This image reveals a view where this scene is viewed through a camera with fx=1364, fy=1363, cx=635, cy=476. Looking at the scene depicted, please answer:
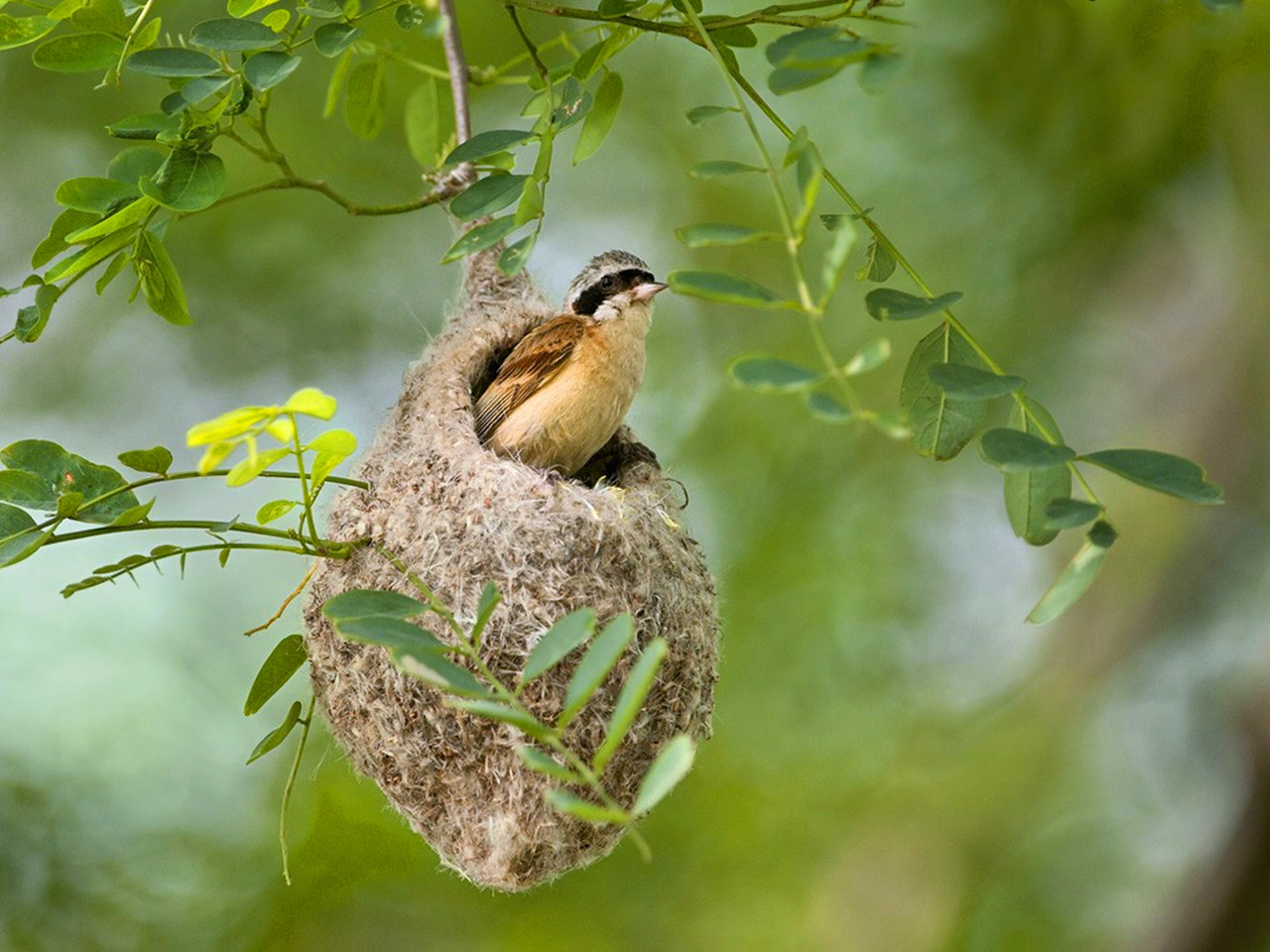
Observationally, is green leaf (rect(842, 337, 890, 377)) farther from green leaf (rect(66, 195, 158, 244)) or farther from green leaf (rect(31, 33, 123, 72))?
green leaf (rect(31, 33, 123, 72))

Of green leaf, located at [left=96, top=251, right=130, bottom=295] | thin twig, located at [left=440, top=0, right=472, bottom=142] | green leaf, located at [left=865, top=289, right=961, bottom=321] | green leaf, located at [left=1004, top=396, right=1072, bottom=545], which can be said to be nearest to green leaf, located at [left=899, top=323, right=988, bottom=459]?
green leaf, located at [left=1004, top=396, right=1072, bottom=545]

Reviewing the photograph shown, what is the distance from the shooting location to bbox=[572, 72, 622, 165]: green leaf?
2.43 meters

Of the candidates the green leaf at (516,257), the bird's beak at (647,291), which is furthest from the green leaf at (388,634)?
the bird's beak at (647,291)

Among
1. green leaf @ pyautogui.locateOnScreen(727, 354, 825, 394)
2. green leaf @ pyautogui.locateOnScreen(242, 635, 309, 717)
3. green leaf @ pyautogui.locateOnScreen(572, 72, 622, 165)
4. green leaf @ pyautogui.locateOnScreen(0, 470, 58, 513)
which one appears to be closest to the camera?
green leaf @ pyautogui.locateOnScreen(727, 354, 825, 394)

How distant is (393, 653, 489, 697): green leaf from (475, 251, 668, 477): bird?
1.46 m

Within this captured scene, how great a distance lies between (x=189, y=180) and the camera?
2.21 m

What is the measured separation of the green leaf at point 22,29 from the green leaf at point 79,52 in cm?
2

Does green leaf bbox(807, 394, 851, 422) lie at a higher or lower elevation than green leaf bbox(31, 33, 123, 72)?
higher

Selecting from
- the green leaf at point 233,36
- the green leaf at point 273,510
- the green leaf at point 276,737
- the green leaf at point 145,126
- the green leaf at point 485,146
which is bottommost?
the green leaf at point 276,737

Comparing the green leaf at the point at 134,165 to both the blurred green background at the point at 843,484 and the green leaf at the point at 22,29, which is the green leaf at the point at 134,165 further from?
the blurred green background at the point at 843,484

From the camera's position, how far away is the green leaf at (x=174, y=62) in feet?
7.11

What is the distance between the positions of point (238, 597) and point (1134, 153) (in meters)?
4.33

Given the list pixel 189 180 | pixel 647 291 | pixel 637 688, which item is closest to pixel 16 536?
pixel 189 180

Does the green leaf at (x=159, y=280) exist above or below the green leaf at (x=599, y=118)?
below
